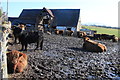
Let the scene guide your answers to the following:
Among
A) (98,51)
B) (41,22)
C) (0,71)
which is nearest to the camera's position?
(0,71)

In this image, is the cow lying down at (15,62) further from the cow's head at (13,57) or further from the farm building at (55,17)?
the farm building at (55,17)

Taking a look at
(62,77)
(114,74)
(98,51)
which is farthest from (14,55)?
(98,51)

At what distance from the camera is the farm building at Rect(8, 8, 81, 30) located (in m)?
38.0

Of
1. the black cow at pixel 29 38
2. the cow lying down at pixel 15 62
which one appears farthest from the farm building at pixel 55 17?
the cow lying down at pixel 15 62

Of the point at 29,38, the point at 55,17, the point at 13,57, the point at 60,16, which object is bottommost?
the point at 13,57

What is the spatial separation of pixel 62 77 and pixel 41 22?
1298 inches

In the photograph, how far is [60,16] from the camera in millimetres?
40062

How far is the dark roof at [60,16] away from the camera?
38022 millimetres

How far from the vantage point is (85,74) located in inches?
277

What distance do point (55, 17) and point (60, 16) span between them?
1.29 metres

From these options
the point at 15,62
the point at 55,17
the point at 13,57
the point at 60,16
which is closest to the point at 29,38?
the point at 13,57

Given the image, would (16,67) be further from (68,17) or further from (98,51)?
(68,17)

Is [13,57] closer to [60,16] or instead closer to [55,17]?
[55,17]

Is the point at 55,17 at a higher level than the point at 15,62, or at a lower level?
higher
